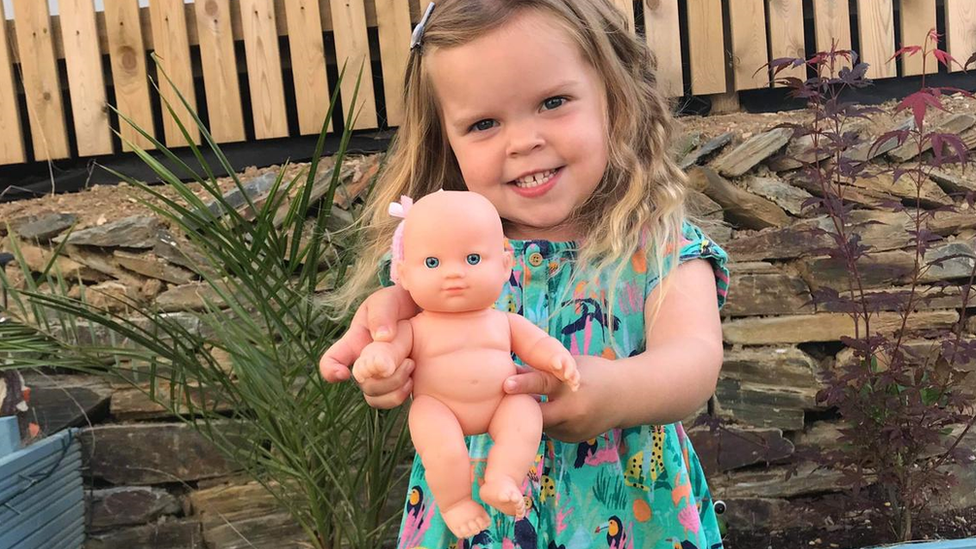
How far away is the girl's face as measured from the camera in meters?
1.30

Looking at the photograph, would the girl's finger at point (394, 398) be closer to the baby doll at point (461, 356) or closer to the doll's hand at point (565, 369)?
the baby doll at point (461, 356)

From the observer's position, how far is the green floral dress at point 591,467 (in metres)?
1.42

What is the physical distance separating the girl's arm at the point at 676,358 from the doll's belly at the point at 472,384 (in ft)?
0.72

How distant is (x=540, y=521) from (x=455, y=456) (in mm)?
578

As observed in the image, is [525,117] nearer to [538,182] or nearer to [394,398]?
[538,182]

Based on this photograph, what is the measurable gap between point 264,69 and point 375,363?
2698mm

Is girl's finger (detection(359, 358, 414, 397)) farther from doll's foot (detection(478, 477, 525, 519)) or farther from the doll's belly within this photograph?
doll's foot (detection(478, 477, 525, 519))

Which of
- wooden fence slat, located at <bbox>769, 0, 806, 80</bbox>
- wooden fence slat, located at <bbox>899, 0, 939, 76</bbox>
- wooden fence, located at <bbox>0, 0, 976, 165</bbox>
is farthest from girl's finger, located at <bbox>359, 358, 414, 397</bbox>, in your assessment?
wooden fence slat, located at <bbox>899, 0, 939, 76</bbox>

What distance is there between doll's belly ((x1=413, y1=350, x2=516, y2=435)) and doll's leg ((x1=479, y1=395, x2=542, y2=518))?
16mm

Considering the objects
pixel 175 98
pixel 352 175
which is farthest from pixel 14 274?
pixel 352 175

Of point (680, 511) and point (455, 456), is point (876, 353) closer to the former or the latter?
point (680, 511)

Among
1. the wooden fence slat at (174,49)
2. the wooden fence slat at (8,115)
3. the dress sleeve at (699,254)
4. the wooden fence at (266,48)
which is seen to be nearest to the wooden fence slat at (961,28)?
the wooden fence at (266,48)

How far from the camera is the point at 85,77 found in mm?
3332

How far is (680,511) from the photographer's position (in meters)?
1.47
